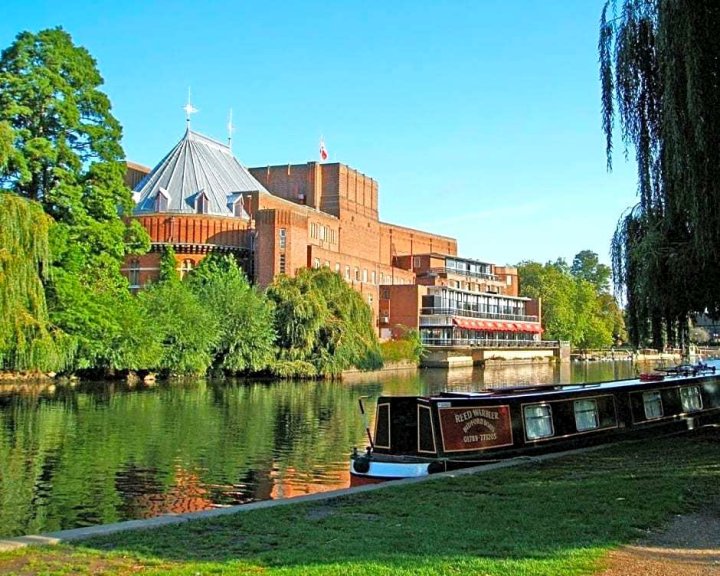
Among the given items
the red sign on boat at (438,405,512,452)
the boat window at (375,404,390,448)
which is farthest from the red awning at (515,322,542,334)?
the boat window at (375,404,390,448)

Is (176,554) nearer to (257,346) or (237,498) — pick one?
(237,498)

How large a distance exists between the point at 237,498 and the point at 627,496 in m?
7.58

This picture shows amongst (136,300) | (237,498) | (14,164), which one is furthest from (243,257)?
(237,498)

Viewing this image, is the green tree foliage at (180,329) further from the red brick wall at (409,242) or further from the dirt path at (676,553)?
the red brick wall at (409,242)

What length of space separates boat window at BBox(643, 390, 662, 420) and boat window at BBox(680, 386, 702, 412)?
125 centimetres

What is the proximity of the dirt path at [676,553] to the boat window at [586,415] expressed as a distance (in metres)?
7.54

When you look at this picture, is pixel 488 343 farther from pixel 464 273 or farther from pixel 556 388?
pixel 556 388

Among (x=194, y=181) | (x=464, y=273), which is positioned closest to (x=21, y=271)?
(x=194, y=181)

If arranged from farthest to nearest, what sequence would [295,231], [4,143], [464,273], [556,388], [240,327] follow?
[464,273] < [295,231] < [240,327] < [4,143] < [556,388]

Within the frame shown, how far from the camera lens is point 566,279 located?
115 metres

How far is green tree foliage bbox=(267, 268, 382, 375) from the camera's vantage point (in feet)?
164

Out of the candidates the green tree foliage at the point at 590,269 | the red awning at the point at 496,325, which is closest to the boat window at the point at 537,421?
the red awning at the point at 496,325

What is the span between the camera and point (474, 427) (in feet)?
46.0

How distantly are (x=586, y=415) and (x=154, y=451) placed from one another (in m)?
10.4
